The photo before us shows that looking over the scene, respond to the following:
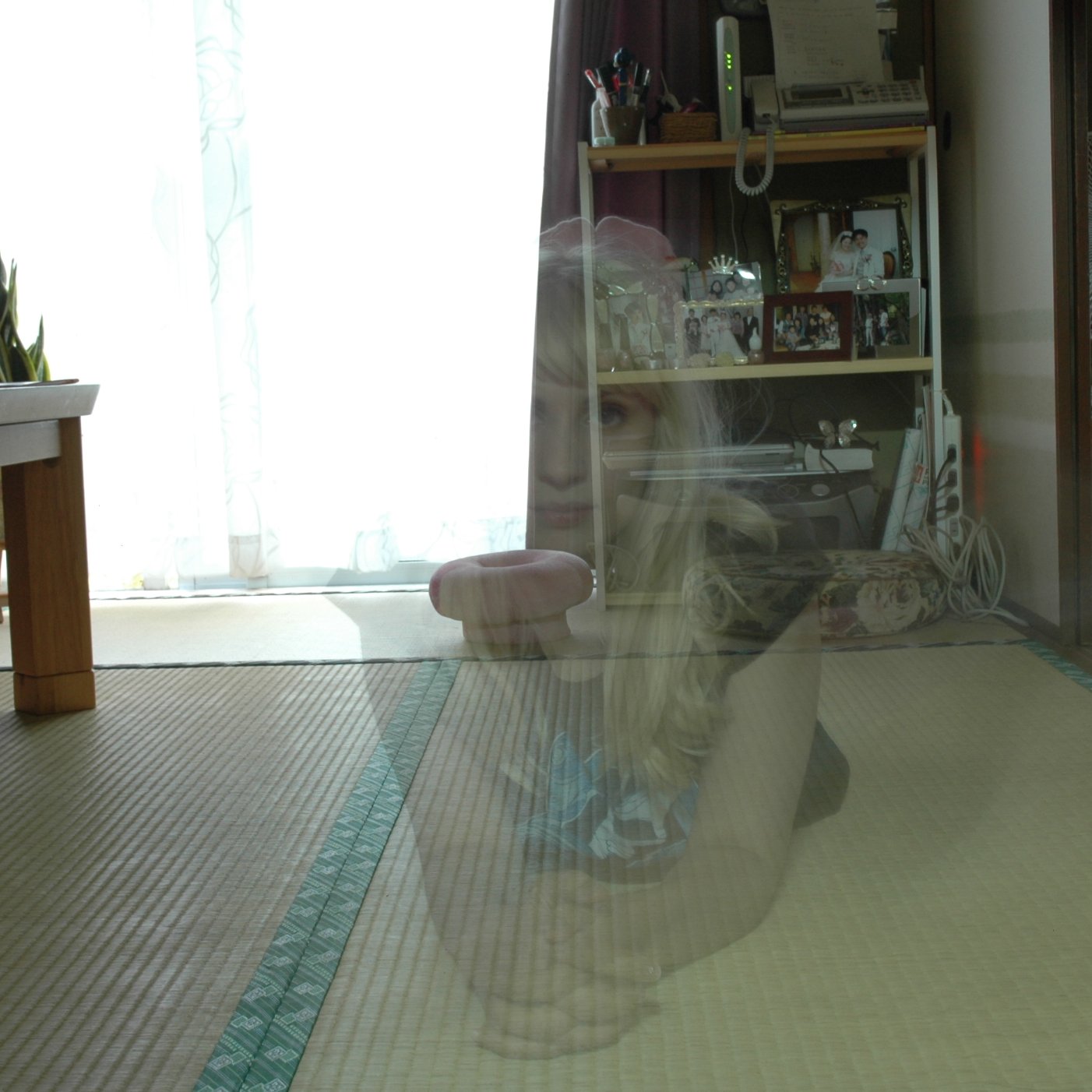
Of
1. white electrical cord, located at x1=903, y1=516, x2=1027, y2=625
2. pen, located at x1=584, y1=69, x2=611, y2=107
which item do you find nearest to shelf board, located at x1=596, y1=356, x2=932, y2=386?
white electrical cord, located at x1=903, y1=516, x2=1027, y2=625

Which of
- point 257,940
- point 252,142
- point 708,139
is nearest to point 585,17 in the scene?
point 708,139

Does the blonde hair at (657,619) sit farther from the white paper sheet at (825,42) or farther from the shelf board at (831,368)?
the white paper sheet at (825,42)

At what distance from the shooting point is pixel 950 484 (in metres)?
2.29

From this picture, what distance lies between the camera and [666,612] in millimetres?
1010

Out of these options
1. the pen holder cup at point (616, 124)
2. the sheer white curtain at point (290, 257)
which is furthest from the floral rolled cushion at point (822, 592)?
the pen holder cup at point (616, 124)

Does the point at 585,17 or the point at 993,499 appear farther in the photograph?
the point at 585,17

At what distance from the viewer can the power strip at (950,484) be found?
2.26 meters

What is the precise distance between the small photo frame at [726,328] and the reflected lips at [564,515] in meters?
0.67

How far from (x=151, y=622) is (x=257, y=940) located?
1.55 metres

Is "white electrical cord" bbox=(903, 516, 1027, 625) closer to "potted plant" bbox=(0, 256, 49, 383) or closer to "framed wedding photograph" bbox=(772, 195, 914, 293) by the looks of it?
"framed wedding photograph" bbox=(772, 195, 914, 293)

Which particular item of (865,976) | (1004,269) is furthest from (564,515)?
(1004,269)

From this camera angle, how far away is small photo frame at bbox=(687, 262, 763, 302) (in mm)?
2373

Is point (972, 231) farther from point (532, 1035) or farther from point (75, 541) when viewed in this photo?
point (532, 1035)

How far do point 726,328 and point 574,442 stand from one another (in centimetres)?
134
